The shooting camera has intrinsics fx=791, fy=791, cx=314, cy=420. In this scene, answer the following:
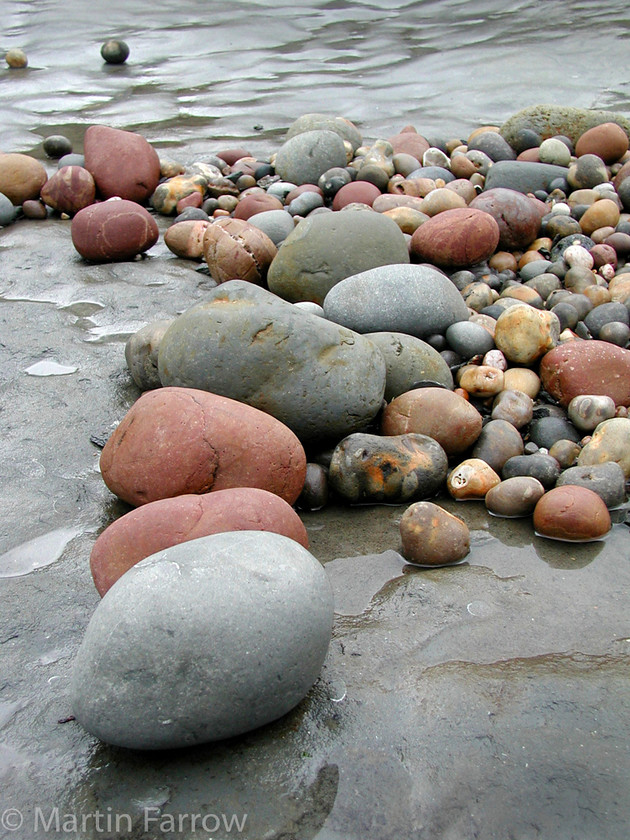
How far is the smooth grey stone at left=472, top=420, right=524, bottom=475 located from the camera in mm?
3225

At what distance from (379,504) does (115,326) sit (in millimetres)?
2143

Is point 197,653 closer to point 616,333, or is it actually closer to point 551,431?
point 551,431

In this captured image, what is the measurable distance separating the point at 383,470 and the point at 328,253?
1.70m

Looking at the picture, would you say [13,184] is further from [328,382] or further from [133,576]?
[133,576]

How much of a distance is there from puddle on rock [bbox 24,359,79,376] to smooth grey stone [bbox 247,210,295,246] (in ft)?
5.72

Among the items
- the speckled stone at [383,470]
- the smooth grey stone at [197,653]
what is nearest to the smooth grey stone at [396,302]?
the speckled stone at [383,470]

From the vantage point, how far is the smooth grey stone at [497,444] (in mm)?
3225

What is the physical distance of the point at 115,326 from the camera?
4.46m

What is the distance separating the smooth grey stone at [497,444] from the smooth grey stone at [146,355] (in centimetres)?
148

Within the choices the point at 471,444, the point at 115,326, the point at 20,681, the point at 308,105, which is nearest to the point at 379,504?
the point at 471,444

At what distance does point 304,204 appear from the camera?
5695 millimetres

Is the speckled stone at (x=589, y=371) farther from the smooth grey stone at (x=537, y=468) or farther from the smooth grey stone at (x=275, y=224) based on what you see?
the smooth grey stone at (x=275, y=224)

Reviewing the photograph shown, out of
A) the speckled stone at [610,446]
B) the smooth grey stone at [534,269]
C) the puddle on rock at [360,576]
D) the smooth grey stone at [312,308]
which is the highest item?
the smooth grey stone at [312,308]

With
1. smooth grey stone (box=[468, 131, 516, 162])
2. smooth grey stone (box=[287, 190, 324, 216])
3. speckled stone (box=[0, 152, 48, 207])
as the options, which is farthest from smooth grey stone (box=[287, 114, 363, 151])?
speckled stone (box=[0, 152, 48, 207])
